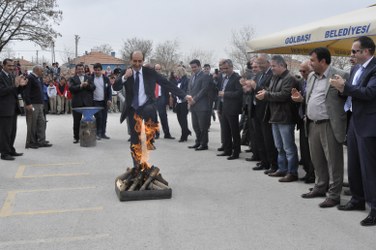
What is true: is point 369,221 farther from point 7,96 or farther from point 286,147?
point 7,96

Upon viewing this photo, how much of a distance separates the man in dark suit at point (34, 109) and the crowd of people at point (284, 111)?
25mm

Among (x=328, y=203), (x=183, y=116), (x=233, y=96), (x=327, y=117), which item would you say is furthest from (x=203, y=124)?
(x=328, y=203)

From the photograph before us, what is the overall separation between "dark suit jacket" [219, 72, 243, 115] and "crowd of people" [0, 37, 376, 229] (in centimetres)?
2

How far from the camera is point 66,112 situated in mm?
22281

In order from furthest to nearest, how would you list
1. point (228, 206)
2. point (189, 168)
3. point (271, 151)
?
point (189, 168) → point (271, 151) → point (228, 206)

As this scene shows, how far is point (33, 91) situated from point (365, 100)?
858 cm

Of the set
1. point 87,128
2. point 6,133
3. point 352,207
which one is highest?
point 6,133

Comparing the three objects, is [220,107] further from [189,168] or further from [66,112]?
[66,112]

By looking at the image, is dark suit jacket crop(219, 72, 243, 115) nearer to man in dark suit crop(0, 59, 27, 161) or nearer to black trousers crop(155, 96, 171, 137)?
black trousers crop(155, 96, 171, 137)

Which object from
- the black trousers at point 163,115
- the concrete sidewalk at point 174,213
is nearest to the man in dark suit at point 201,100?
the concrete sidewalk at point 174,213

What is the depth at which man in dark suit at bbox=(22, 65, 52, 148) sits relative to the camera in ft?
36.1

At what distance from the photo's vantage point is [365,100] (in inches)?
202

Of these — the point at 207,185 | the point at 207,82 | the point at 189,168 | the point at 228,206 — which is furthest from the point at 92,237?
the point at 207,82

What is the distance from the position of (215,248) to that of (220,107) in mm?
6089
